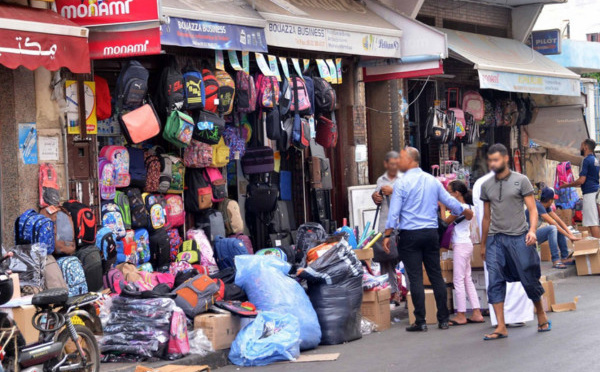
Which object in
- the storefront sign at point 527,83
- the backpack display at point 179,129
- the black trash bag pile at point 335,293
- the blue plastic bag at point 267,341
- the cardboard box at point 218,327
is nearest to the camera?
the blue plastic bag at point 267,341

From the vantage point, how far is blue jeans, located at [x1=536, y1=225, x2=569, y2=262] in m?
16.3

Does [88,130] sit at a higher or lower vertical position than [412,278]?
higher

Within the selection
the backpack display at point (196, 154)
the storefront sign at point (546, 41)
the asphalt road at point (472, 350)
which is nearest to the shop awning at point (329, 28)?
the backpack display at point (196, 154)

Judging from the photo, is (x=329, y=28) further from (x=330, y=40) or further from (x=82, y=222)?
(x=82, y=222)

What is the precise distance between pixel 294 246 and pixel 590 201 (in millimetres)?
5775

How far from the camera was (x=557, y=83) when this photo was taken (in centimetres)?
2005

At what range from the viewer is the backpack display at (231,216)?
45.4 ft

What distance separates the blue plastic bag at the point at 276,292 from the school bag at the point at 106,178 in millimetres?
1915

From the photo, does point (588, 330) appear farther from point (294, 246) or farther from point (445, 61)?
point (445, 61)

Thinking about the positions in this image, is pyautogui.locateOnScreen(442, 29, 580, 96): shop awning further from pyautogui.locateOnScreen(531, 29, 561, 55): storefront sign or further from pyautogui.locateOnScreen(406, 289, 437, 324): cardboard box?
pyautogui.locateOnScreen(406, 289, 437, 324): cardboard box

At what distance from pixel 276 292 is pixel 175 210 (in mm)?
2924

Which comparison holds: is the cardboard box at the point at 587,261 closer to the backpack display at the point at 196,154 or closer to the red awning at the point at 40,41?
the backpack display at the point at 196,154

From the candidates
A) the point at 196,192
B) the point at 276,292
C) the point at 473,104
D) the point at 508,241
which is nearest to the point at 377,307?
the point at 276,292

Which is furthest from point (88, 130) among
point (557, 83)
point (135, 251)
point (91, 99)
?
point (557, 83)
